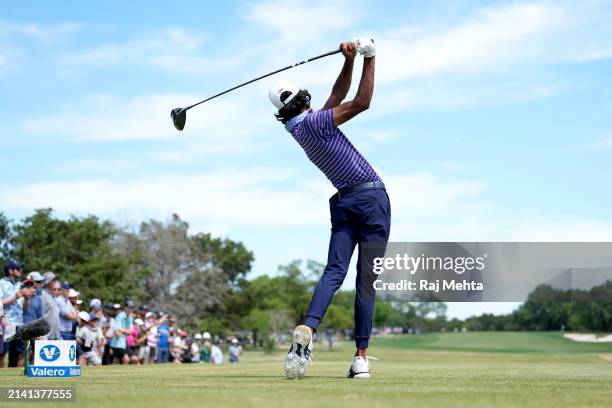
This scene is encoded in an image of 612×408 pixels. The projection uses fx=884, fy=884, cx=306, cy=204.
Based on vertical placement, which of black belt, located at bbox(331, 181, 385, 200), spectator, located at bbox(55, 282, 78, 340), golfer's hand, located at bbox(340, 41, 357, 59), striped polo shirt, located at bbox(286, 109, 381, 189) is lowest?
spectator, located at bbox(55, 282, 78, 340)

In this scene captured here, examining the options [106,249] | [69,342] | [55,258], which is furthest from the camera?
[106,249]

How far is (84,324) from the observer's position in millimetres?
22516

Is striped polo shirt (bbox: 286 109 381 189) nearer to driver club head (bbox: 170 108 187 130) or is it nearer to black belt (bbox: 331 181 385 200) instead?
black belt (bbox: 331 181 385 200)

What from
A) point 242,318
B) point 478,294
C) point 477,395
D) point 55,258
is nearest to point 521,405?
point 477,395

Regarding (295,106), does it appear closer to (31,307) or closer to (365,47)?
(365,47)

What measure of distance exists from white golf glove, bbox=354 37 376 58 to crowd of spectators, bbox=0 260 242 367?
943 centimetres

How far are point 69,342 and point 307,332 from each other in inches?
137

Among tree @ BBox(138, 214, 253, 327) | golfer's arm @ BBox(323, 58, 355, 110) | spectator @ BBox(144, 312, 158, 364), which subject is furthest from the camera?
tree @ BBox(138, 214, 253, 327)

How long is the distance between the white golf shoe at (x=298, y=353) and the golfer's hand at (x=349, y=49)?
103 inches

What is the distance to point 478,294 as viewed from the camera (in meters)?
14.1

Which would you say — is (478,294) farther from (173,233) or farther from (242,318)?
(242,318)

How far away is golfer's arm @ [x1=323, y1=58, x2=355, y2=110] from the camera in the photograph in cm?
861

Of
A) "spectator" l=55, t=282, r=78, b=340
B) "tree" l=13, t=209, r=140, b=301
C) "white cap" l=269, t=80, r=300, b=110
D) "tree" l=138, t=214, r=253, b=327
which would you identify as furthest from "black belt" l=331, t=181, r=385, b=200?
"tree" l=138, t=214, r=253, b=327

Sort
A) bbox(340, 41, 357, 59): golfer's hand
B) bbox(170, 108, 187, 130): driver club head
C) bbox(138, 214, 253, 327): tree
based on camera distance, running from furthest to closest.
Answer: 1. bbox(138, 214, 253, 327): tree
2. bbox(170, 108, 187, 130): driver club head
3. bbox(340, 41, 357, 59): golfer's hand
